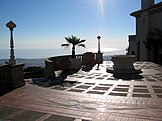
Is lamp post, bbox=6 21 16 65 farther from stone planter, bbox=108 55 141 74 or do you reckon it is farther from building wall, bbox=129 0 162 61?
building wall, bbox=129 0 162 61

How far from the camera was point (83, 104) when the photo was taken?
5.20 m

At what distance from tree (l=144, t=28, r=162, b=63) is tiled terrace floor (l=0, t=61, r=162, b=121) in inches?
517

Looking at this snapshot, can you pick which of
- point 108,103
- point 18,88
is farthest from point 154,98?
point 18,88

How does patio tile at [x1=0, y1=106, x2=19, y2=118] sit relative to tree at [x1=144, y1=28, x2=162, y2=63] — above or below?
below

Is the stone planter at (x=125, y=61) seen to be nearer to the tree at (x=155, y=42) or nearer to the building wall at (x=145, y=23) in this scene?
the tree at (x=155, y=42)

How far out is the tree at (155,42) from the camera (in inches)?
742

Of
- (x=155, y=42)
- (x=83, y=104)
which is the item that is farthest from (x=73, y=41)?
(x=83, y=104)

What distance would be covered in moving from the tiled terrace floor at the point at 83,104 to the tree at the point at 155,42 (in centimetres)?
1312

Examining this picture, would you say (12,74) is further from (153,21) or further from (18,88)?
(153,21)

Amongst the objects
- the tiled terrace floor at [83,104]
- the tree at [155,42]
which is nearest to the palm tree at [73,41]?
the tree at [155,42]

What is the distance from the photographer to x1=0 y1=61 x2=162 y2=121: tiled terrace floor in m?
4.29

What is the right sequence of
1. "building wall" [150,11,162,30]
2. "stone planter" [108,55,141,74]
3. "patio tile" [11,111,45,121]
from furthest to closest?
"building wall" [150,11,162,30] < "stone planter" [108,55,141,74] < "patio tile" [11,111,45,121]

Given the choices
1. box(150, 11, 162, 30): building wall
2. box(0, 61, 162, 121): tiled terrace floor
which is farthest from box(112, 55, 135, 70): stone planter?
box(150, 11, 162, 30): building wall

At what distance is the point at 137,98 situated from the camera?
18.4 ft
